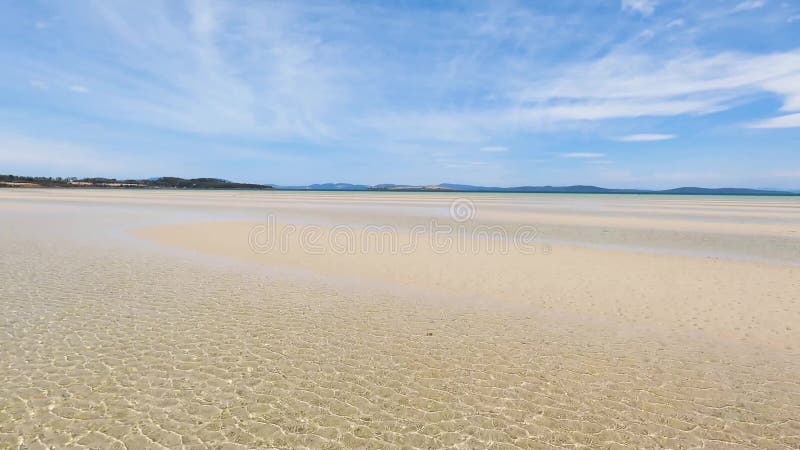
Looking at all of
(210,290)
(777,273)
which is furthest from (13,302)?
(777,273)

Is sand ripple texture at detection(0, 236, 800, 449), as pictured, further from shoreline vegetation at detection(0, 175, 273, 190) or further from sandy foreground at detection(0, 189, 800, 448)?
shoreline vegetation at detection(0, 175, 273, 190)

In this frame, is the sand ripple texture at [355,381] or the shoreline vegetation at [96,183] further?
the shoreline vegetation at [96,183]

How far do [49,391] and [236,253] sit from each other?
413 inches

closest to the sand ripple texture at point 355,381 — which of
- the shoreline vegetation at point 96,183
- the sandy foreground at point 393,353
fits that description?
the sandy foreground at point 393,353

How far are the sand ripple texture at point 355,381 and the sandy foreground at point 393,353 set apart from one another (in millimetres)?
30

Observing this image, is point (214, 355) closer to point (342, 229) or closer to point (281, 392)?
point (281, 392)

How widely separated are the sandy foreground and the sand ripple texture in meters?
0.03

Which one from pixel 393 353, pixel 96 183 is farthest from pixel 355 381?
pixel 96 183

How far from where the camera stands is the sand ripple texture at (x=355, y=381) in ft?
14.4

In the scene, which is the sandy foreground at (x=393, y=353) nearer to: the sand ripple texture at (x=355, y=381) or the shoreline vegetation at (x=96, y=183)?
the sand ripple texture at (x=355, y=381)

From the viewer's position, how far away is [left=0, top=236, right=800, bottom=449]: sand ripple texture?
4.39m

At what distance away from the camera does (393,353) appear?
6.50 metres

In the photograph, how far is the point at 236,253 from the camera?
15.2 metres

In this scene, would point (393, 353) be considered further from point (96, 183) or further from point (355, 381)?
point (96, 183)
